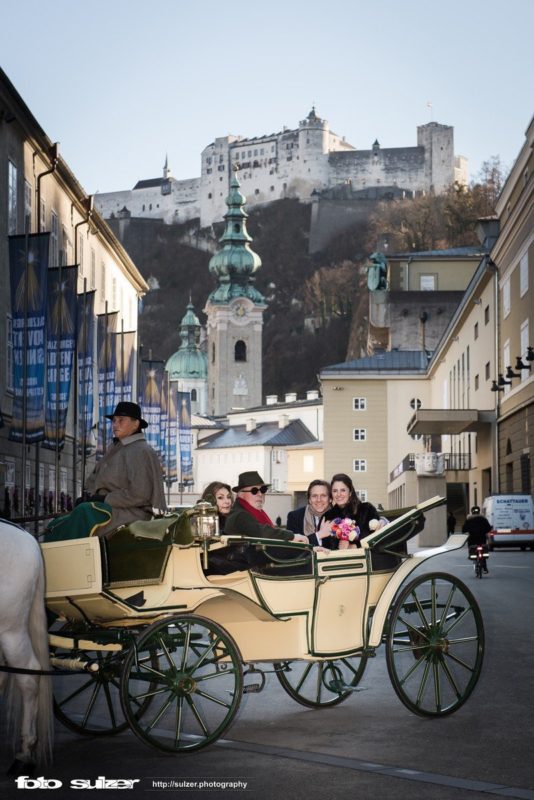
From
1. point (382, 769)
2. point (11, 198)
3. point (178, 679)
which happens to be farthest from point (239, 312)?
point (382, 769)

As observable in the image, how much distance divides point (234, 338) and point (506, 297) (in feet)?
385

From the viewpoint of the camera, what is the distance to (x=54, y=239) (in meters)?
46.3

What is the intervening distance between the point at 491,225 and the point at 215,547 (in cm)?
7046

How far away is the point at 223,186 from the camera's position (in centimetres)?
19250

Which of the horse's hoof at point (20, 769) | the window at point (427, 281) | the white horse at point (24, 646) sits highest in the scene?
the window at point (427, 281)

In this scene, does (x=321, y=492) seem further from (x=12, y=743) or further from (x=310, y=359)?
(x=310, y=359)

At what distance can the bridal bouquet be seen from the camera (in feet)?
32.3

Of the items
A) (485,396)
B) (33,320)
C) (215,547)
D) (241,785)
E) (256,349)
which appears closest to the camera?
(241,785)

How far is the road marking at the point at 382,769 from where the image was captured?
6723 millimetres

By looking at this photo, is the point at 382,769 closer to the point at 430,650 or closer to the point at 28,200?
the point at 430,650

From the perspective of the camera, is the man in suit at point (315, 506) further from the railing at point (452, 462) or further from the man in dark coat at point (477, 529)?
the railing at point (452, 462)

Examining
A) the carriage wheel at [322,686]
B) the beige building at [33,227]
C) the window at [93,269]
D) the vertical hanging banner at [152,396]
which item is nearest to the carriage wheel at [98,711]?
the carriage wheel at [322,686]

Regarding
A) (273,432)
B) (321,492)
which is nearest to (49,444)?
(321,492)

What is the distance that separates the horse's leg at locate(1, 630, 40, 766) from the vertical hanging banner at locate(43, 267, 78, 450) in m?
24.2
